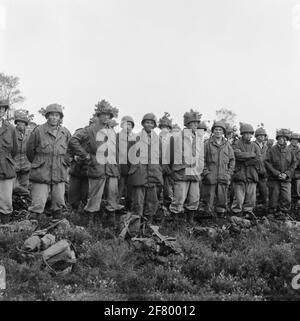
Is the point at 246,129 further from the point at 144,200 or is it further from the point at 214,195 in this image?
the point at 144,200

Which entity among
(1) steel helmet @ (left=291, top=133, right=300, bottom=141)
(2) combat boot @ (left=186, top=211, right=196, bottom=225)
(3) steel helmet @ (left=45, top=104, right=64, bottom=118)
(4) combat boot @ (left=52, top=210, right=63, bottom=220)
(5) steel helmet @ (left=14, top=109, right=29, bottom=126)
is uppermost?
(5) steel helmet @ (left=14, top=109, right=29, bottom=126)

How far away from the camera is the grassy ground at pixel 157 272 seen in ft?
22.1

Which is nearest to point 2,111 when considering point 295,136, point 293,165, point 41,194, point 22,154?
point 41,194

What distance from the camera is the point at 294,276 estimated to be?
733cm

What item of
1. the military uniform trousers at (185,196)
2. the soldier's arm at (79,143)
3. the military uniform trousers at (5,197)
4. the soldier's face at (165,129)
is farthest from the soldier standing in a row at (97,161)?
the soldier's face at (165,129)

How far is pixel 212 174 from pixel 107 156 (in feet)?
8.64

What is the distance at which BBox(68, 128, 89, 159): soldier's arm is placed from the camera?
9.40 meters

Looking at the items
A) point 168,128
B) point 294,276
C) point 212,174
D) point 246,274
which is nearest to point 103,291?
point 246,274

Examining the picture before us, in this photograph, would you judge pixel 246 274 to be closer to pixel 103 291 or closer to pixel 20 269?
pixel 103 291

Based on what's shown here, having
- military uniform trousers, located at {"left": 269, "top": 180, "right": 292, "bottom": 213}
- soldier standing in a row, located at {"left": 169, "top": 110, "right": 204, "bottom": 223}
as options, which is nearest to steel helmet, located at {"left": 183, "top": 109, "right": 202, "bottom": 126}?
soldier standing in a row, located at {"left": 169, "top": 110, "right": 204, "bottom": 223}

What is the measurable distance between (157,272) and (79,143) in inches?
146

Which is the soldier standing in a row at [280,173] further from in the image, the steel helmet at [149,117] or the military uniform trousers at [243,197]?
the steel helmet at [149,117]

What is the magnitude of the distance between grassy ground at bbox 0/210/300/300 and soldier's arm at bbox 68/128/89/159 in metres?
1.72

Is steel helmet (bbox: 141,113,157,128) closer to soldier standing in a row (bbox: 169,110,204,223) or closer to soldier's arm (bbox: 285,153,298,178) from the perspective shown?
soldier standing in a row (bbox: 169,110,204,223)
